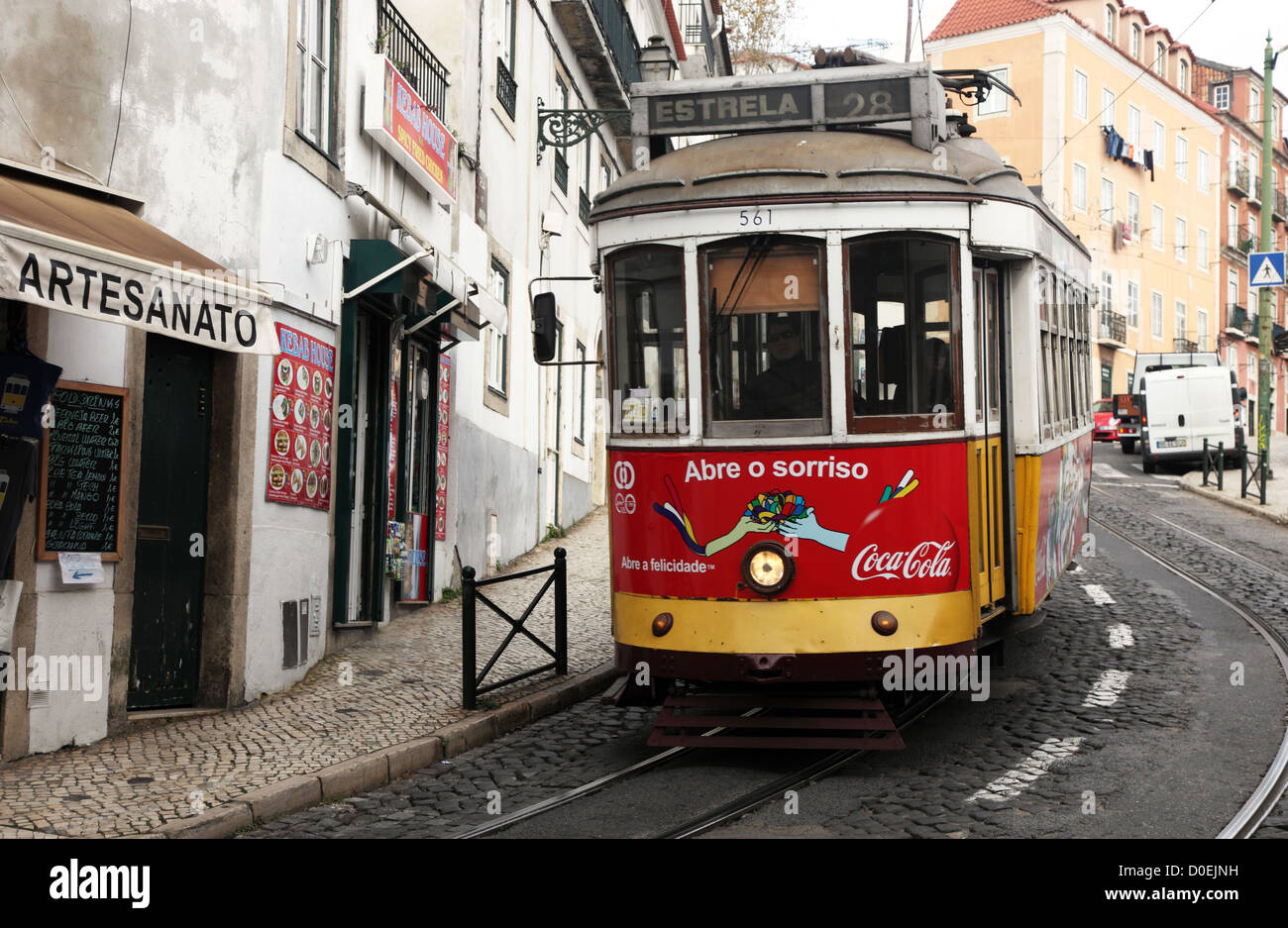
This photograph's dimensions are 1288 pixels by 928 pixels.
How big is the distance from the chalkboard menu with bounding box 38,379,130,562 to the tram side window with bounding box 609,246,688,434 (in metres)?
2.94

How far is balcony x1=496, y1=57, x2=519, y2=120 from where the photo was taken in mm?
15523

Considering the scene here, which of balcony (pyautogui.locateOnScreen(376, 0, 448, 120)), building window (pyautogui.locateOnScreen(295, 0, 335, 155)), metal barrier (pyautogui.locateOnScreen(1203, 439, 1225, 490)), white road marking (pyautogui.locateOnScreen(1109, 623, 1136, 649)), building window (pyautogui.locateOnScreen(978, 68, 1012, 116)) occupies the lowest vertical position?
white road marking (pyautogui.locateOnScreen(1109, 623, 1136, 649))

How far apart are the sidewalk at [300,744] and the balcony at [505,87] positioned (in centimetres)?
669

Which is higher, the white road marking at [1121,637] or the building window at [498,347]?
the building window at [498,347]

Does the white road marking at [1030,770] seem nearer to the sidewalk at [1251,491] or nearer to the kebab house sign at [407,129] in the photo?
the kebab house sign at [407,129]

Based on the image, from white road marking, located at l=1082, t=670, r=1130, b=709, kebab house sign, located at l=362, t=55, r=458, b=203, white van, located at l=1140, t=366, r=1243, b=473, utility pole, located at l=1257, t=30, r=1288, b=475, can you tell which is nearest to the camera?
white road marking, located at l=1082, t=670, r=1130, b=709

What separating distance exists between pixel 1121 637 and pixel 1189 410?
66.9 feet

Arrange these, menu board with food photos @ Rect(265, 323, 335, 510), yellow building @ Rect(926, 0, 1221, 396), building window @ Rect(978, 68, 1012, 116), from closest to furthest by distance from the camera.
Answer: menu board with food photos @ Rect(265, 323, 335, 510) < yellow building @ Rect(926, 0, 1221, 396) < building window @ Rect(978, 68, 1012, 116)

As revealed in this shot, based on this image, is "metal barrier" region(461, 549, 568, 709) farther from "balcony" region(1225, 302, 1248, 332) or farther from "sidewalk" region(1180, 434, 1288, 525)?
"balcony" region(1225, 302, 1248, 332)

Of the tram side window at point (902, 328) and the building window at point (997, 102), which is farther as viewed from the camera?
the building window at point (997, 102)

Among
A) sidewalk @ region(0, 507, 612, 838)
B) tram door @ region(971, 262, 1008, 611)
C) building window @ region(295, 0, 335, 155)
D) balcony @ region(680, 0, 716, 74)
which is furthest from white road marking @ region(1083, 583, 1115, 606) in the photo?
balcony @ region(680, 0, 716, 74)

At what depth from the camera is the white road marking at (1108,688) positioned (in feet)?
28.2

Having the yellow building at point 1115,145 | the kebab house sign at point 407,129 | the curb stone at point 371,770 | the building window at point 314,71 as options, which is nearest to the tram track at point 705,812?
the curb stone at point 371,770

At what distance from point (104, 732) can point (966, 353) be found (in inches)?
209
